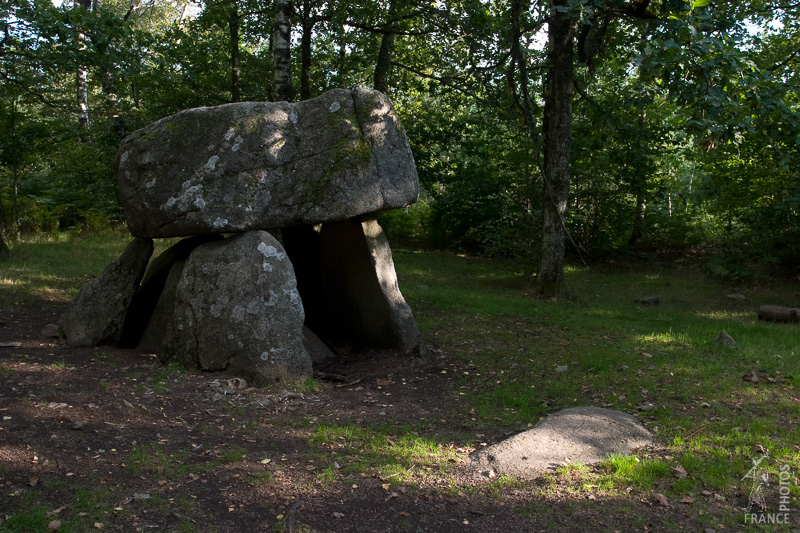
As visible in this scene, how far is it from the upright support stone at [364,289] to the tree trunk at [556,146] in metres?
4.34

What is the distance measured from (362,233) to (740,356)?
481cm

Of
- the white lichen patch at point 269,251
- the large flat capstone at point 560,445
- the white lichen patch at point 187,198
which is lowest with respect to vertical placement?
the large flat capstone at point 560,445

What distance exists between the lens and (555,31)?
37.7 feet

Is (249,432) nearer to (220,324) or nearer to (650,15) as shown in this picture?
(220,324)

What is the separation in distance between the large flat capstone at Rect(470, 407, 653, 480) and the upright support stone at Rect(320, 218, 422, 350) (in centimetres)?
303

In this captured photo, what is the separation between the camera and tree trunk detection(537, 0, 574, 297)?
11.5 m

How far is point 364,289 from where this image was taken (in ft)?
27.7

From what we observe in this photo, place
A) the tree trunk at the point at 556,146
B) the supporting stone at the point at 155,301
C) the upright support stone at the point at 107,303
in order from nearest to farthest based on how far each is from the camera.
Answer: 1. the upright support stone at the point at 107,303
2. the supporting stone at the point at 155,301
3. the tree trunk at the point at 556,146

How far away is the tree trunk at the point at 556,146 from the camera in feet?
37.8

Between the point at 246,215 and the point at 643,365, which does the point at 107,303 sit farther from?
the point at 643,365

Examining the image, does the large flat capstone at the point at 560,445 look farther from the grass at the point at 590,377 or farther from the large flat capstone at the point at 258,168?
the large flat capstone at the point at 258,168

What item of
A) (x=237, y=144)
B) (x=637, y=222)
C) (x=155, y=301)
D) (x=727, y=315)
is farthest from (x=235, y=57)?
(x=727, y=315)

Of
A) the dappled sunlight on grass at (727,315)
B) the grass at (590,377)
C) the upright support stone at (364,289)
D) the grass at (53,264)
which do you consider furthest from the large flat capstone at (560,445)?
the grass at (53,264)

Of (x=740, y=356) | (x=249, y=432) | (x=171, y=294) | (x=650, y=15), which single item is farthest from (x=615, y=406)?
(x=650, y=15)
